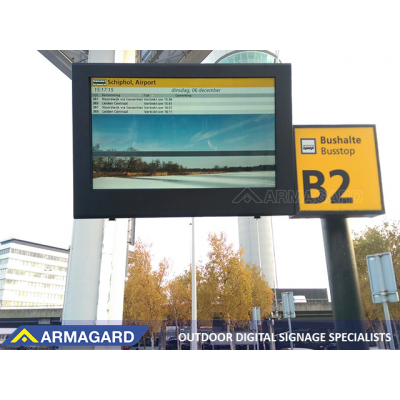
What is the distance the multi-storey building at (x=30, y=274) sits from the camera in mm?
85500

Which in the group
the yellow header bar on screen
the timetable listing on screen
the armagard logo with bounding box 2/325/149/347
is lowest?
the armagard logo with bounding box 2/325/149/347

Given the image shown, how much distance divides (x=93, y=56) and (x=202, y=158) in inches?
142

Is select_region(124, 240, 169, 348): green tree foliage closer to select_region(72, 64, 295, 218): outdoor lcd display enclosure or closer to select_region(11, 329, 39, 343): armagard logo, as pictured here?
select_region(11, 329, 39, 343): armagard logo

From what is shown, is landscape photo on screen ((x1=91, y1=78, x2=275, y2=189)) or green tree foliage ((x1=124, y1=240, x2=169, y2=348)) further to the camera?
green tree foliage ((x1=124, y1=240, x2=169, y2=348))

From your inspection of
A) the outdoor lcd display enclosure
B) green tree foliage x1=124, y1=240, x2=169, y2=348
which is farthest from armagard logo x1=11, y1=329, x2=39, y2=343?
green tree foliage x1=124, y1=240, x2=169, y2=348

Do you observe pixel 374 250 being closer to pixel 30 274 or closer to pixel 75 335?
pixel 75 335

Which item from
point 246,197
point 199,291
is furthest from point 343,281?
point 199,291

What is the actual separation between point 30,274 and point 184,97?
320 ft

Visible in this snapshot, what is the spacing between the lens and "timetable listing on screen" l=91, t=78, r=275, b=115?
3.14m

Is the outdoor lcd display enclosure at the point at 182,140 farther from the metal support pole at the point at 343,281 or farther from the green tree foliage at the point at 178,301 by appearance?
the green tree foliage at the point at 178,301

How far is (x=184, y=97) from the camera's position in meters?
3.16

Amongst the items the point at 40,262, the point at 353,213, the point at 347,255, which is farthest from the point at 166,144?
the point at 40,262

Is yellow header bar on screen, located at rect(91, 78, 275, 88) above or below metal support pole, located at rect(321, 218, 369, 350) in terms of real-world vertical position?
above

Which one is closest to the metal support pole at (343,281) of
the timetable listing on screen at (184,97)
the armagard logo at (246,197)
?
the armagard logo at (246,197)
